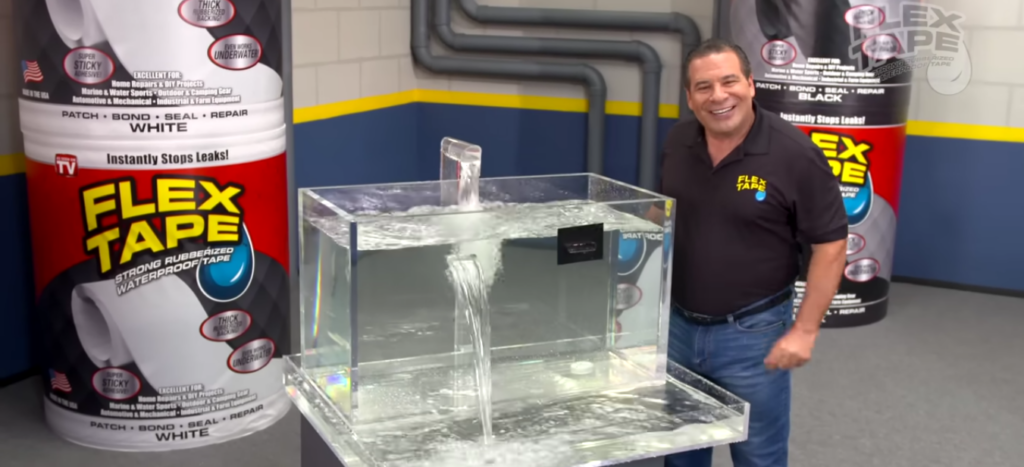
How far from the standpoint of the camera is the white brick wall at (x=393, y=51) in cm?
461

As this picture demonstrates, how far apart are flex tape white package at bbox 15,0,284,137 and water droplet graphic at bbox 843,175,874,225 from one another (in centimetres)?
247

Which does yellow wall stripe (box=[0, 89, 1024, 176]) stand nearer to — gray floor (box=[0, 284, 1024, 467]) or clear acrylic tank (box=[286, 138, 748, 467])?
gray floor (box=[0, 284, 1024, 467])

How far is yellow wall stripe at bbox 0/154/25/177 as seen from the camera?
3.29m

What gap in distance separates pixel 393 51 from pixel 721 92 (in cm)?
339

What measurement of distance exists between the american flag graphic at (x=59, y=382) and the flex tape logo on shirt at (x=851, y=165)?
2.74 m

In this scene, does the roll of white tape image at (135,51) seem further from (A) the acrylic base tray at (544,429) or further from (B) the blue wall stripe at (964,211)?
(B) the blue wall stripe at (964,211)

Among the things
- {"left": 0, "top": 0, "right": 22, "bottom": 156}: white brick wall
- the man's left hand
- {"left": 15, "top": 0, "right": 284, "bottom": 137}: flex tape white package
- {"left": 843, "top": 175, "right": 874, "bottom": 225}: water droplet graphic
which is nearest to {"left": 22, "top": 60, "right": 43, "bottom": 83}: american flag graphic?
{"left": 15, "top": 0, "right": 284, "bottom": 137}: flex tape white package

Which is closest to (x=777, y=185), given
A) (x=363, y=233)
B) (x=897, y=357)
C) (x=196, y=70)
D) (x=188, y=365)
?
(x=363, y=233)

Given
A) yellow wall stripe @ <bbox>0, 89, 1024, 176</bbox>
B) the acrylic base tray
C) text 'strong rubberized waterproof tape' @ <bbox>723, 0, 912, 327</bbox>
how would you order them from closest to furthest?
the acrylic base tray < text 'strong rubberized waterproof tape' @ <bbox>723, 0, 912, 327</bbox> < yellow wall stripe @ <bbox>0, 89, 1024, 176</bbox>

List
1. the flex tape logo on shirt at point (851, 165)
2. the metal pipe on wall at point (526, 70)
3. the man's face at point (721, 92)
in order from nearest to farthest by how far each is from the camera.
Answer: the man's face at point (721, 92)
the flex tape logo on shirt at point (851, 165)
the metal pipe on wall at point (526, 70)

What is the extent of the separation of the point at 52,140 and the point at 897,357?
2927mm

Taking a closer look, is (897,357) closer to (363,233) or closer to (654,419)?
(654,419)

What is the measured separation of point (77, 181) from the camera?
2.77 m

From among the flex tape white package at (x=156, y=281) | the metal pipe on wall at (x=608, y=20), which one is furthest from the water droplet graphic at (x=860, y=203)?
the flex tape white package at (x=156, y=281)
